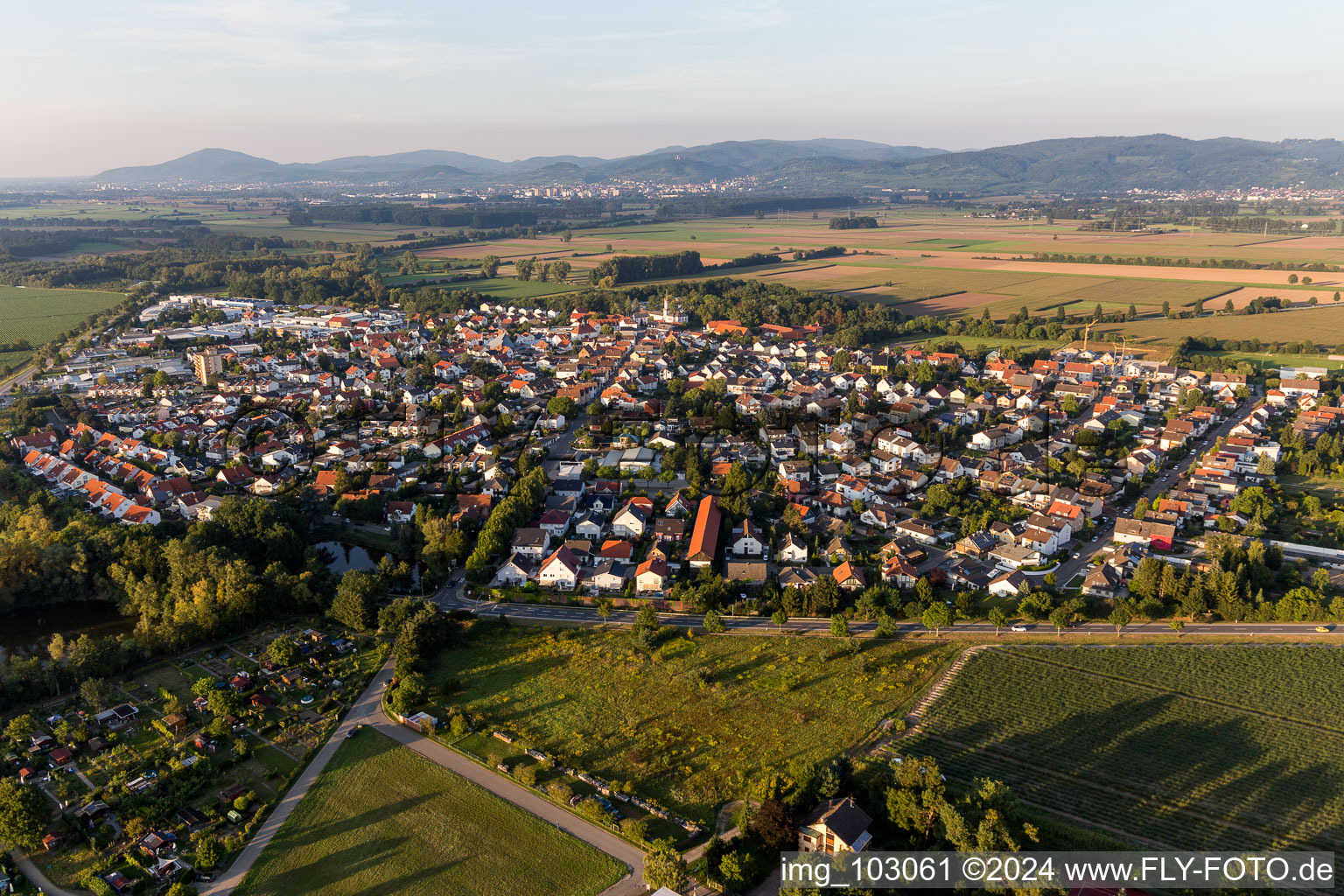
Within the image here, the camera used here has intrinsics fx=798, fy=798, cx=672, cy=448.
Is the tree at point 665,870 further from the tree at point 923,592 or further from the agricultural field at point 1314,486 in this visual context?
the agricultural field at point 1314,486

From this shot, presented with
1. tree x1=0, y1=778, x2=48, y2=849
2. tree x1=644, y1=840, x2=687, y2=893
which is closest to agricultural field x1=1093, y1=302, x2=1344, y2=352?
tree x1=644, y1=840, x2=687, y2=893

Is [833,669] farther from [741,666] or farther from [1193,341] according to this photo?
[1193,341]

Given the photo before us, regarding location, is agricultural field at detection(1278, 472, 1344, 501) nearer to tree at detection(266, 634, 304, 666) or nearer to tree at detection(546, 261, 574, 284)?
tree at detection(266, 634, 304, 666)

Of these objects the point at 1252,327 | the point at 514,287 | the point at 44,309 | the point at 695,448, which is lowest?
the point at 695,448

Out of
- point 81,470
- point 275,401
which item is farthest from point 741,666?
point 275,401

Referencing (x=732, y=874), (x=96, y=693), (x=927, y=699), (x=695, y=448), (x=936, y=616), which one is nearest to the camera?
(x=732, y=874)

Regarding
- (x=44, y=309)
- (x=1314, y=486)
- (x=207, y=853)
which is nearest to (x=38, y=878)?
(x=207, y=853)

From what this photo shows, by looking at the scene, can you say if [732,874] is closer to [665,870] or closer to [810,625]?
[665,870]
